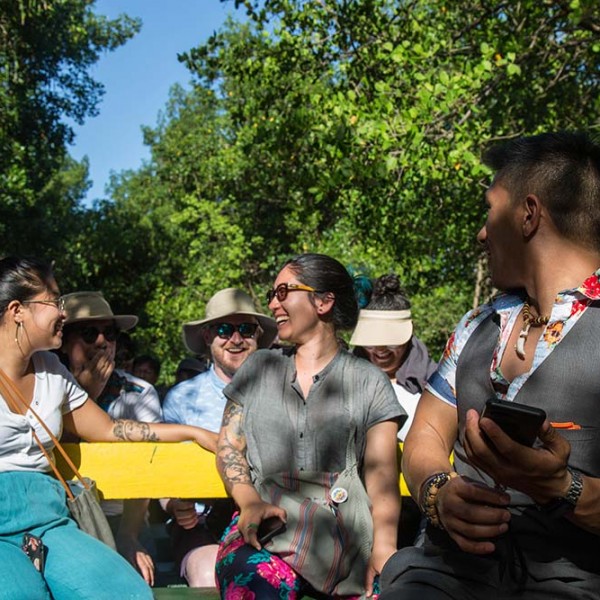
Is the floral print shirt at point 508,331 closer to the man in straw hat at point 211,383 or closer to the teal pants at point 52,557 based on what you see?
the teal pants at point 52,557

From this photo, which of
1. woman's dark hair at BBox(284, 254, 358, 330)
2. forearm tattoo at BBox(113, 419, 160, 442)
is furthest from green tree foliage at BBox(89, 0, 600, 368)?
forearm tattoo at BBox(113, 419, 160, 442)

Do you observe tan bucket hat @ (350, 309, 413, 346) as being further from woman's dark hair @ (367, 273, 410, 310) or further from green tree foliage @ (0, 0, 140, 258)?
green tree foliage @ (0, 0, 140, 258)

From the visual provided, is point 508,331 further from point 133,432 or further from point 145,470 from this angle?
point 133,432

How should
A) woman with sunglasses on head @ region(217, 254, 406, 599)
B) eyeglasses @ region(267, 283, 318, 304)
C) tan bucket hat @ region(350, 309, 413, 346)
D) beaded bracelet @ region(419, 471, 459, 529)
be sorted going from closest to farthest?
beaded bracelet @ region(419, 471, 459, 529), woman with sunglasses on head @ region(217, 254, 406, 599), eyeglasses @ region(267, 283, 318, 304), tan bucket hat @ region(350, 309, 413, 346)

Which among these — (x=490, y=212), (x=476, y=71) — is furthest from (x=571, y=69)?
(x=490, y=212)

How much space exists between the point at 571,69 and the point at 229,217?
489 inches

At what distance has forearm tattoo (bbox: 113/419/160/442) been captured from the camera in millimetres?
3676

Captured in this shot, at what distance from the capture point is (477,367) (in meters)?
2.30

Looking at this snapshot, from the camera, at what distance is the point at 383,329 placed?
16.3 ft

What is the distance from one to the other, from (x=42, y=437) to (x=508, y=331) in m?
1.84

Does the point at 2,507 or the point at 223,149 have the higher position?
the point at 223,149

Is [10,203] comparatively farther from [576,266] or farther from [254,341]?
[576,266]

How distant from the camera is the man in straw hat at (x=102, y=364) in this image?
460cm

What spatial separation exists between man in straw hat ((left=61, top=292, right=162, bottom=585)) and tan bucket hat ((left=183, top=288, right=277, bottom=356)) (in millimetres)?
443
